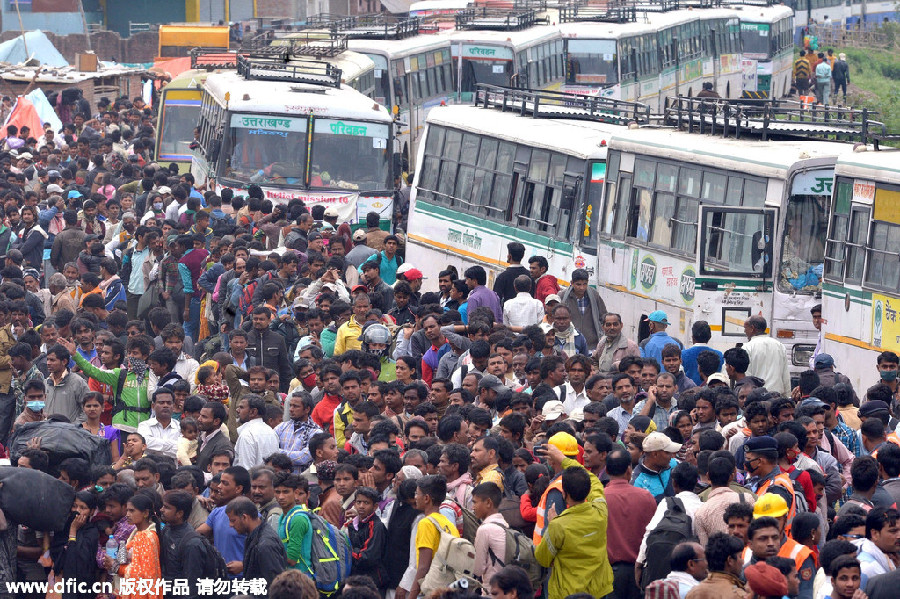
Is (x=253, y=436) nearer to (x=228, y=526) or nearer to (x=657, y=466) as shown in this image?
(x=228, y=526)

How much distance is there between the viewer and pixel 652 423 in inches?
384

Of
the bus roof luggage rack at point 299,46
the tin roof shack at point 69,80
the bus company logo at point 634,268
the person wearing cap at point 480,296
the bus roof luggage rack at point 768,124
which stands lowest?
the tin roof shack at point 69,80

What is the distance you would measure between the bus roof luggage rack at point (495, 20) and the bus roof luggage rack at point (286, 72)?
734 cm

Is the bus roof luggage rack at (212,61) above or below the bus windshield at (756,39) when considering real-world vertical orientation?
above

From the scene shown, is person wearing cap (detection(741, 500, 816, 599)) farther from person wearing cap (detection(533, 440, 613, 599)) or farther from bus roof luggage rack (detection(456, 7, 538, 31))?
bus roof luggage rack (detection(456, 7, 538, 31))

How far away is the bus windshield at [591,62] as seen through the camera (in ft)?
103

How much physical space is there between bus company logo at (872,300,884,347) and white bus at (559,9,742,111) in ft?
60.7

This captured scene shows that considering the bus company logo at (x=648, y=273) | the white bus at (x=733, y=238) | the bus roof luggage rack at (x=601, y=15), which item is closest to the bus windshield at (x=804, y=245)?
the white bus at (x=733, y=238)

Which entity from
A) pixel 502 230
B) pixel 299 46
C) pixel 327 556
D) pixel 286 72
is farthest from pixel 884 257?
pixel 299 46

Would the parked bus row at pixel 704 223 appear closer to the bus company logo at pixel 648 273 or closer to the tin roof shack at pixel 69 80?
the bus company logo at pixel 648 273

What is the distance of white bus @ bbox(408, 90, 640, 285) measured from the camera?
16.9m

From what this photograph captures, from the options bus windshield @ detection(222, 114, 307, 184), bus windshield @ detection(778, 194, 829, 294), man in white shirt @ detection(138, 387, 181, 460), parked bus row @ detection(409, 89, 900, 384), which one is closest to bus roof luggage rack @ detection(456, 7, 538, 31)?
bus windshield @ detection(222, 114, 307, 184)

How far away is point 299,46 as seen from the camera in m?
26.7

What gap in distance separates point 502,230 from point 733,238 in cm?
426
